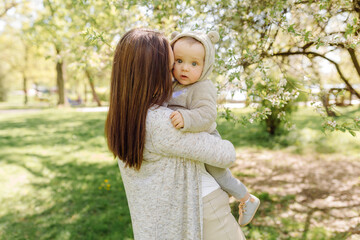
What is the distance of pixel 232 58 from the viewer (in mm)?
2717

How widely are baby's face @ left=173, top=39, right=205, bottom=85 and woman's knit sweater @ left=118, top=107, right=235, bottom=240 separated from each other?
0.93ft

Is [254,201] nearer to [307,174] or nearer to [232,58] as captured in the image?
[232,58]

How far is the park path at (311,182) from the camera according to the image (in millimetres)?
3914

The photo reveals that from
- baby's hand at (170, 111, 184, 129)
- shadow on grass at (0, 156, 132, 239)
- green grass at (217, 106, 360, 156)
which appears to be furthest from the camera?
green grass at (217, 106, 360, 156)

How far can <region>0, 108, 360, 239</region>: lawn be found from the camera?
3766 mm

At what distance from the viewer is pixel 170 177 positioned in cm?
150

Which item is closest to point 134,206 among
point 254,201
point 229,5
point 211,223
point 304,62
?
point 211,223

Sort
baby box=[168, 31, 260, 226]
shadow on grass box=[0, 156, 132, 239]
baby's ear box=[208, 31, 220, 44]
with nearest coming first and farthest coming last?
baby box=[168, 31, 260, 226] < baby's ear box=[208, 31, 220, 44] < shadow on grass box=[0, 156, 132, 239]

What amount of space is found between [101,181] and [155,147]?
4.33 metres

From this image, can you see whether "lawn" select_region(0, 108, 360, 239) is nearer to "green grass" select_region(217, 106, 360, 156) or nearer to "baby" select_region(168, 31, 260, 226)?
"green grass" select_region(217, 106, 360, 156)

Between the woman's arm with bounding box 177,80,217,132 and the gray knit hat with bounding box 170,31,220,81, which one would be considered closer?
the woman's arm with bounding box 177,80,217,132

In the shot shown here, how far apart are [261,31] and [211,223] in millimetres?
2536

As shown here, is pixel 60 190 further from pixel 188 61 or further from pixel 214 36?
pixel 214 36

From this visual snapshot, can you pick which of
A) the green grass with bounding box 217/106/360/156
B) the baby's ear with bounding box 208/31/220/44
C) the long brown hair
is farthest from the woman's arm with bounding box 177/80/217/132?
the green grass with bounding box 217/106/360/156
